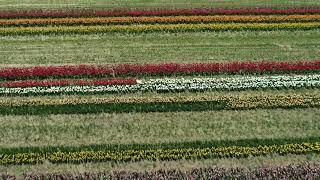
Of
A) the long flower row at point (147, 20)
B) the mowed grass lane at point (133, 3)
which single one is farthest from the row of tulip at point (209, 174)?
the mowed grass lane at point (133, 3)

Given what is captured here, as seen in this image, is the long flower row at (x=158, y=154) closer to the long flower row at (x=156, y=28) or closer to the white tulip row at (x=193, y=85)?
the white tulip row at (x=193, y=85)

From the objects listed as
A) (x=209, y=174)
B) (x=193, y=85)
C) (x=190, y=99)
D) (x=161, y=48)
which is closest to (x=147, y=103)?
(x=190, y=99)

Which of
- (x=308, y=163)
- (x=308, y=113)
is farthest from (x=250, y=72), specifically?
(x=308, y=163)

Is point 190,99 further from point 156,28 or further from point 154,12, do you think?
point 154,12

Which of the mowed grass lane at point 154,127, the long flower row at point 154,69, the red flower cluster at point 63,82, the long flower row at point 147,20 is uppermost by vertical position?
the long flower row at point 147,20

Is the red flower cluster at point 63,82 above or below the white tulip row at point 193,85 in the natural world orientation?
above

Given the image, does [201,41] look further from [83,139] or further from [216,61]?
[83,139]

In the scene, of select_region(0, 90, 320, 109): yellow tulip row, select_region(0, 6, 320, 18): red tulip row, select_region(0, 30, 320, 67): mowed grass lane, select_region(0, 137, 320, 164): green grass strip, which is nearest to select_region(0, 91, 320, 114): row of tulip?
select_region(0, 90, 320, 109): yellow tulip row
